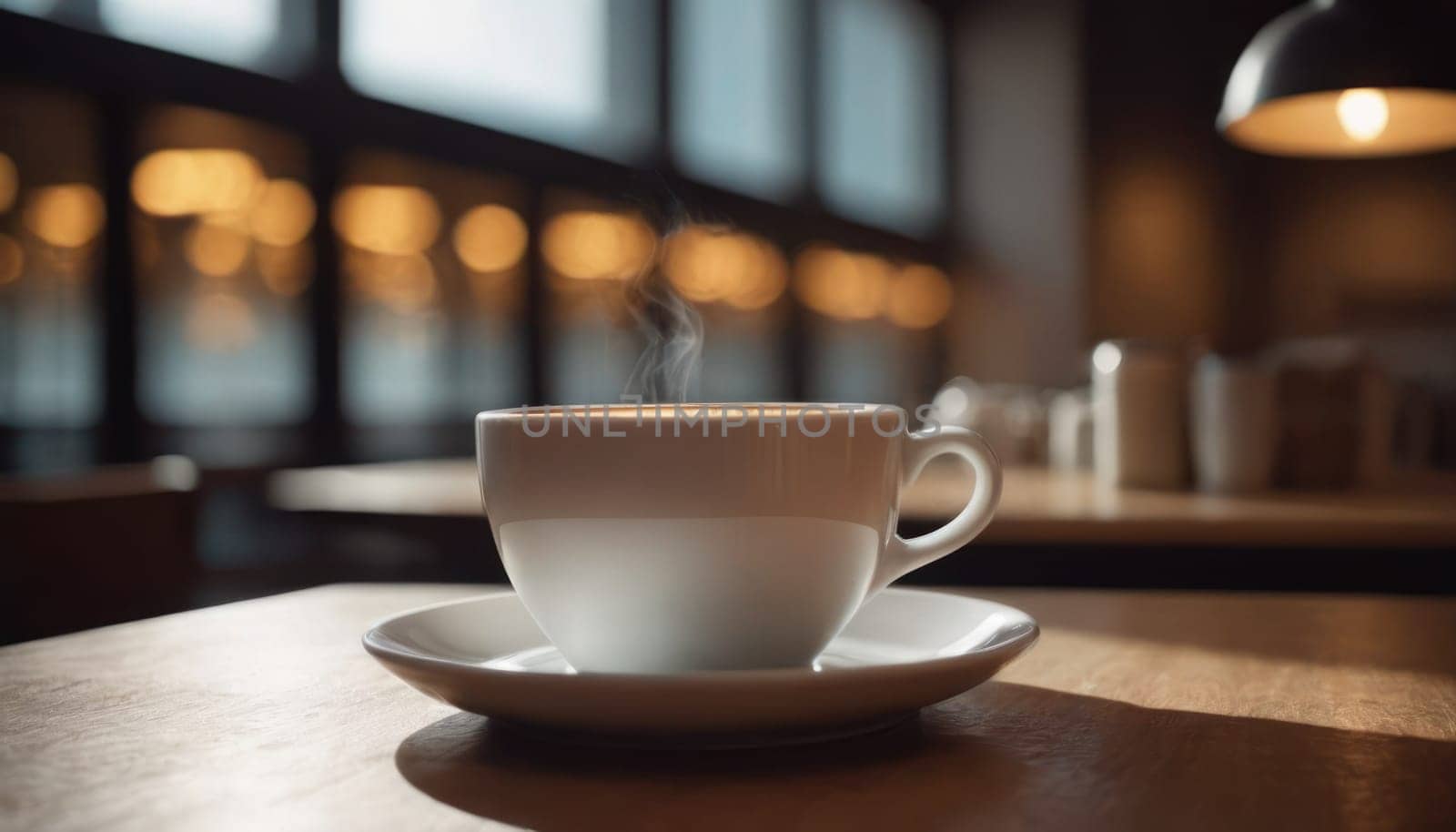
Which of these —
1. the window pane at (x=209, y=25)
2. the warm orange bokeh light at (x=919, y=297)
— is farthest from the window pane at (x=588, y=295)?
the warm orange bokeh light at (x=919, y=297)

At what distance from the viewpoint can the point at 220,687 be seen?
46 cm

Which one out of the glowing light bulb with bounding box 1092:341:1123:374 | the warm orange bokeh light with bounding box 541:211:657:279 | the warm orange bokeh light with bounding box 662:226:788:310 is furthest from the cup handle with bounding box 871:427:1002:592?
the warm orange bokeh light with bounding box 662:226:788:310

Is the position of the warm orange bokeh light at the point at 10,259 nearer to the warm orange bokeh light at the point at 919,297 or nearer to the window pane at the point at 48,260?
the window pane at the point at 48,260

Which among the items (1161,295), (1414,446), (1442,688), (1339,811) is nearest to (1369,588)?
(1442,688)

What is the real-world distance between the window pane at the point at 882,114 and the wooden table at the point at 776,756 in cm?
543

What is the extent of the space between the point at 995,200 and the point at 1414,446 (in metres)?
3.12

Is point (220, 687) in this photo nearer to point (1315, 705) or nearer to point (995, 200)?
point (1315, 705)

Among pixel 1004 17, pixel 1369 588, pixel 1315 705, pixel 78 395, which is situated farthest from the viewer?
pixel 1004 17

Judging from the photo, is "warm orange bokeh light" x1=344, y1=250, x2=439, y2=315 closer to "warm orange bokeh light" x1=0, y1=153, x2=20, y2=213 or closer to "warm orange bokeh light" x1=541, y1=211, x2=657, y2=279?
"warm orange bokeh light" x1=541, y1=211, x2=657, y2=279

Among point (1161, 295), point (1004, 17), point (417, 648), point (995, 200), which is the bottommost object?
point (417, 648)

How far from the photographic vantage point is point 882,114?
624 cm

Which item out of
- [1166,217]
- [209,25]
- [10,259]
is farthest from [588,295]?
[1166,217]

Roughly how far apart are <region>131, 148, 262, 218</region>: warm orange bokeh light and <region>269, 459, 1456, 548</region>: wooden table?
1.57m

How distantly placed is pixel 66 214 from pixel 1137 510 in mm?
2605
